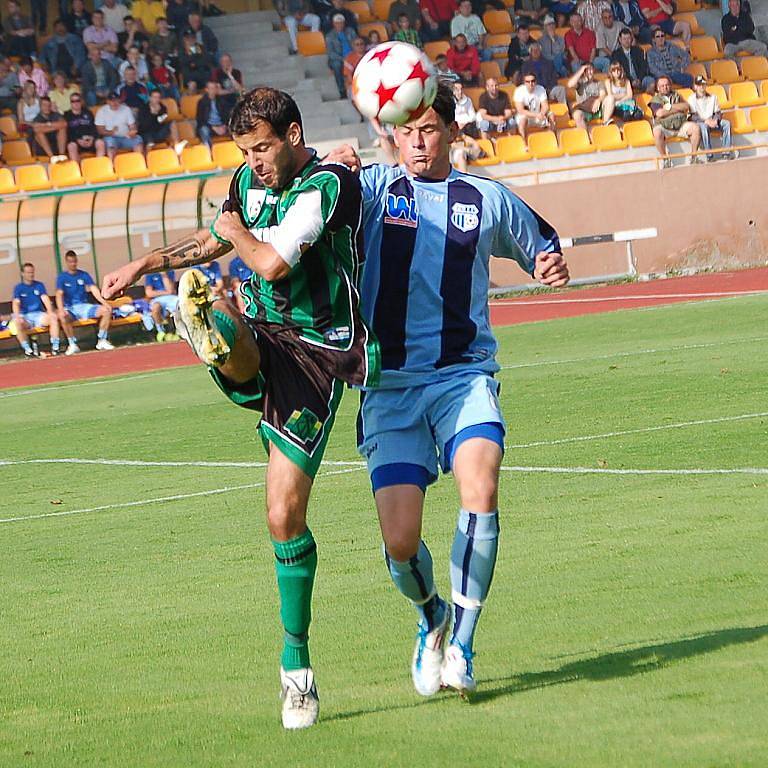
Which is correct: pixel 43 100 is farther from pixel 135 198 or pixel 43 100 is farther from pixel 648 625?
pixel 648 625

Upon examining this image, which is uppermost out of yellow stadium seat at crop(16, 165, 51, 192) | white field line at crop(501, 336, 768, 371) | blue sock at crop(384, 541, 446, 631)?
blue sock at crop(384, 541, 446, 631)

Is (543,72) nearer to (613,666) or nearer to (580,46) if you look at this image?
(580,46)

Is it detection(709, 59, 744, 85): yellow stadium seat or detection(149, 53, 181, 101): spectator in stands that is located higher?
detection(149, 53, 181, 101): spectator in stands

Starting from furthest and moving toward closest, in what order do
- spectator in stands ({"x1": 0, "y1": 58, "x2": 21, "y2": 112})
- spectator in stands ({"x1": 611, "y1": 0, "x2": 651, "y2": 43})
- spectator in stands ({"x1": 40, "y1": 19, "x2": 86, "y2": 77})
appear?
spectator in stands ({"x1": 611, "y1": 0, "x2": 651, "y2": 43}), spectator in stands ({"x1": 40, "y1": 19, "x2": 86, "y2": 77}), spectator in stands ({"x1": 0, "y1": 58, "x2": 21, "y2": 112})

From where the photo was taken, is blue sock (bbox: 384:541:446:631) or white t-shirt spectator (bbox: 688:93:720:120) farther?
white t-shirt spectator (bbox: 688:93:720:120)

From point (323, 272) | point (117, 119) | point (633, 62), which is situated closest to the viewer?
point (323, 272)

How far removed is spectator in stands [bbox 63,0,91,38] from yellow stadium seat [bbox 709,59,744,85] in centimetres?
1267

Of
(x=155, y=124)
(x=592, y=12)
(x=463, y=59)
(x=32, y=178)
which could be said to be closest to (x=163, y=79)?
(x=155, y=124)

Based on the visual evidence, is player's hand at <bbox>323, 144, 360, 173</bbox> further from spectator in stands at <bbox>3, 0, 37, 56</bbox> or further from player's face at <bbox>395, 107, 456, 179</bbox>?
spectator in stands at <bbox>3, 0, 37, 56</bbox>

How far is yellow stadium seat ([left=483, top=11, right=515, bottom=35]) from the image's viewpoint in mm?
30109

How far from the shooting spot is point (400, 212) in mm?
5004

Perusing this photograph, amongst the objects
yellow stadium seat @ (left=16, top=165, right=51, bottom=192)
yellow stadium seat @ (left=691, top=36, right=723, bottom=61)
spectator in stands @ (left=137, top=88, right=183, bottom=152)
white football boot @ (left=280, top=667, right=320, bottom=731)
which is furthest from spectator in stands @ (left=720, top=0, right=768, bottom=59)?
white football boot @ (left=280, top=667, right=320, bottom=731)

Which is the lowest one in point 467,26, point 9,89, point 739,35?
point 739,35

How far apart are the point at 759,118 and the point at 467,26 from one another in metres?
5.99
